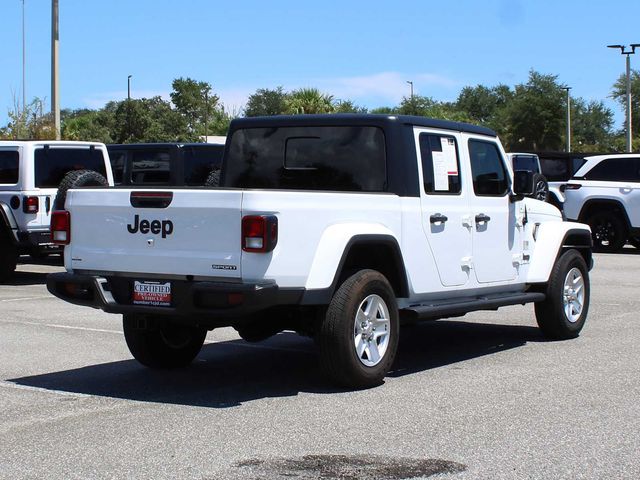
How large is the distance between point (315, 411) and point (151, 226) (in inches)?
69.9

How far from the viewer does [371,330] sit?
8.15 m

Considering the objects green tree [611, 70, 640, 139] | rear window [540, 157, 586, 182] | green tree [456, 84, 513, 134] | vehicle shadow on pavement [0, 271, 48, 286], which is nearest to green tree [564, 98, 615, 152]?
green tree [611, 70, 640, 139]

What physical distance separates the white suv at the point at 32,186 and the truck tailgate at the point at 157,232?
25.0 feet

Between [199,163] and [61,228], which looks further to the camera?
[199,163]

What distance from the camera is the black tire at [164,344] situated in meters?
8.88

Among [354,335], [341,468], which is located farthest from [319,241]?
[341,468]

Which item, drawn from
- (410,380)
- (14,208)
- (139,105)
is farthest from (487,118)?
(410,380)

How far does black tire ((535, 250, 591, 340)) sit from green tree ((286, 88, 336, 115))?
4981cm

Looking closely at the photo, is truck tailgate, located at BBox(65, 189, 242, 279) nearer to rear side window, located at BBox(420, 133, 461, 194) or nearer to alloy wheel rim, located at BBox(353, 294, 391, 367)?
alloy wheel rim, located at BBox(353, 294, 391, 367)

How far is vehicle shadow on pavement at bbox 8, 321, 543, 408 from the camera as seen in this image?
8055 mm

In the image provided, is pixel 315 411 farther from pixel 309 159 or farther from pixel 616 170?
pixel 616 170

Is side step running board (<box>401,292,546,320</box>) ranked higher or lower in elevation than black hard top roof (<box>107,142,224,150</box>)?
lower

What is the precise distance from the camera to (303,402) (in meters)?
7.65

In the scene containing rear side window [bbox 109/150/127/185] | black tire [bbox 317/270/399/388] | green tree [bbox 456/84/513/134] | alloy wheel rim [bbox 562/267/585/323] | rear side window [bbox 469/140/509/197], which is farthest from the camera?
green tree [bbox 456/84/513/134]
